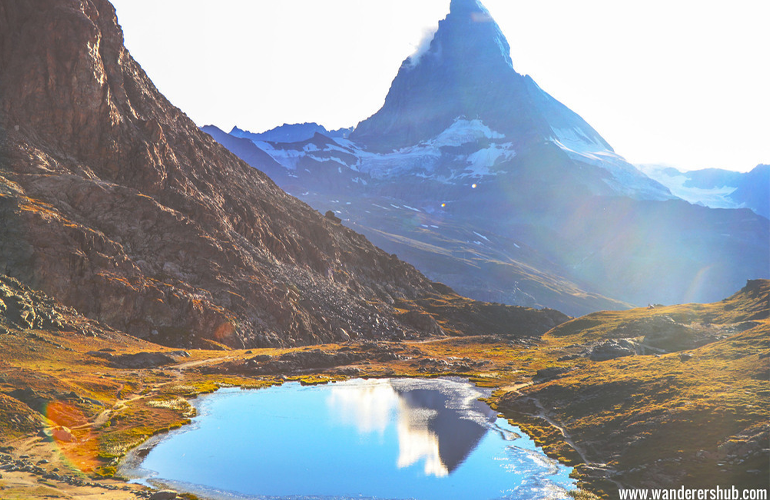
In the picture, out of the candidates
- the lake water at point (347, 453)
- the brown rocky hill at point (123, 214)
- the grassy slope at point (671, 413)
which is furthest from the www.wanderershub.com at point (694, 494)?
the brown rocky hill at point (123, 214)

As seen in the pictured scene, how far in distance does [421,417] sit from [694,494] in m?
38.3

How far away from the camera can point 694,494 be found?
41.5 m

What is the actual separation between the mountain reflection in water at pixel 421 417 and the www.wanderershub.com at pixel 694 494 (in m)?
16.8

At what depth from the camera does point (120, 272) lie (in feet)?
386

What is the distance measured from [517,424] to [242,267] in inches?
3875

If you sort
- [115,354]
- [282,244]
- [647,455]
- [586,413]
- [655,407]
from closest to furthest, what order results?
[647,455], [655,407], [586,413], [115,354], [282,244]

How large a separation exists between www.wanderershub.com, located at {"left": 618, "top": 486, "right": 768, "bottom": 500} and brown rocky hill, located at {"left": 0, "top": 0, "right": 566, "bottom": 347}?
98007 mm

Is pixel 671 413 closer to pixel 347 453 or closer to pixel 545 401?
pixel 545 401

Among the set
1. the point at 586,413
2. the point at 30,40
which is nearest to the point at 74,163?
the point at 30,40

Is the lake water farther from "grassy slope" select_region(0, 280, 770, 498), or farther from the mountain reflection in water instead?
"grassy slope" select_region(0, 280, 770, 498)

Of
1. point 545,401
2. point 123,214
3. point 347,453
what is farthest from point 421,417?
point 123,214

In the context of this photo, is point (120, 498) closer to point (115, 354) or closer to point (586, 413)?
point (586, 413)

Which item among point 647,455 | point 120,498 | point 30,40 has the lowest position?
point 120,498

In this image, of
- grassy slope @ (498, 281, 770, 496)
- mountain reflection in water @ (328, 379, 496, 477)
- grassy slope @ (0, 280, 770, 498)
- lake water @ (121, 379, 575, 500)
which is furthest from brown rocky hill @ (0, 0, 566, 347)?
grassy slope @ (498, 281, 770, 496)
